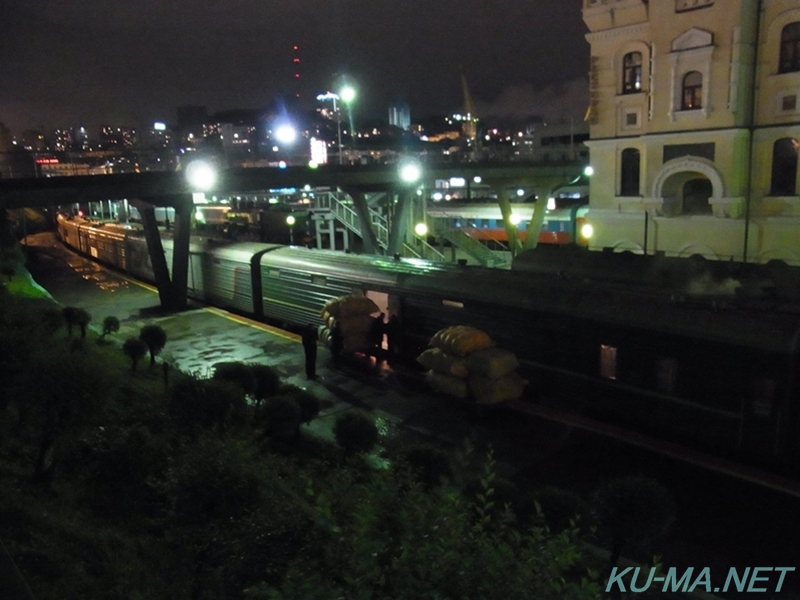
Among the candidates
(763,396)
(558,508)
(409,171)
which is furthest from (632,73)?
(558,508)

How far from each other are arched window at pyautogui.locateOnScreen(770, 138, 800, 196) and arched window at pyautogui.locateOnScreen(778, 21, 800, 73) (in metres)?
2.21

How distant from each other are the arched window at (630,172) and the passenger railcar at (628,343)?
37.4 ft

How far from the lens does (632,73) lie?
2352 centimetres

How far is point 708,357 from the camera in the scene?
1020 cm

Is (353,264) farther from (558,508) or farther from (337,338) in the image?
(558,508)

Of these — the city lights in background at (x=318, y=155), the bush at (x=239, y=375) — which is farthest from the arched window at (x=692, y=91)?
the city lights in background at (x=318, y=155)

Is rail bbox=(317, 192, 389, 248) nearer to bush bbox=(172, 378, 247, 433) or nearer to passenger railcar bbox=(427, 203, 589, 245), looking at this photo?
passenger railcar bbox=(427, 203, 589, 245)

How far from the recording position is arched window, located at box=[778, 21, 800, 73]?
64.4ft

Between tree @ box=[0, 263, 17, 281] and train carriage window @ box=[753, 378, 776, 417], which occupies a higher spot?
tree @ box=[0, 263, 17, 281]

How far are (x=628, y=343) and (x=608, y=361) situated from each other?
60cm

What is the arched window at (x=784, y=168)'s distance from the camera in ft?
66.8

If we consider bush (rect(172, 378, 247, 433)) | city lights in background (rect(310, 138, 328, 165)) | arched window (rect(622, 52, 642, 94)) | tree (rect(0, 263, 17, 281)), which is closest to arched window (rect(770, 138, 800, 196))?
arched window (rect(622, 52, 642, 94))

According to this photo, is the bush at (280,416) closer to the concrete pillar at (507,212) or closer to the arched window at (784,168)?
the arched window at (784,168)

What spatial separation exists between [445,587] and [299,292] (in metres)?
16.4
